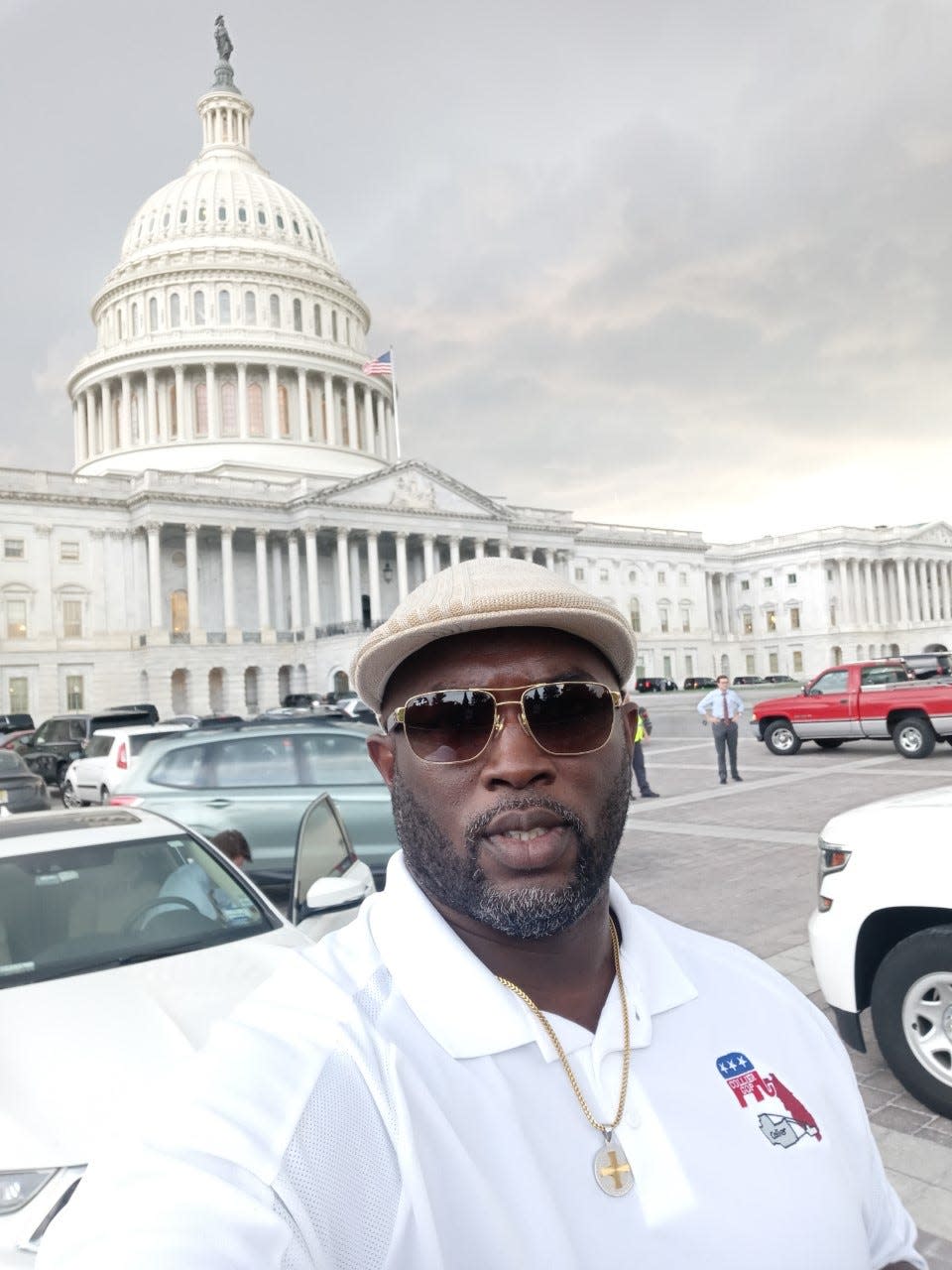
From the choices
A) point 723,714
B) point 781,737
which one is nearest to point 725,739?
point 723,714

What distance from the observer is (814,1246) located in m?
1.42

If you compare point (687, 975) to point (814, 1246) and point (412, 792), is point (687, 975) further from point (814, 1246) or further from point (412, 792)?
point (412, 792)

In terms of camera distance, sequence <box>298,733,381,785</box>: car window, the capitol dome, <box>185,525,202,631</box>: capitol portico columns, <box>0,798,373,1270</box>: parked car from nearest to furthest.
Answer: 1. <box>0,798,373,1270</box>: parked car
2. <box>298,733,381,785</box>: car window
3. <box>185,525,202,631</box>: capitol portico columns
4. the capitol dome

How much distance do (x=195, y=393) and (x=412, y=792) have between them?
74492 millimetres

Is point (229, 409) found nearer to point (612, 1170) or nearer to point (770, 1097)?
point (770, 1097)

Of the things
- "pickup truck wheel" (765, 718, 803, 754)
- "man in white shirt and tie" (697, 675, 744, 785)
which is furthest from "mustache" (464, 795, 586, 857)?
"pickup truck wheel" (765, 718, 803, 754)

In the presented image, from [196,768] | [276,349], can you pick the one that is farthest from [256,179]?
[196,768]

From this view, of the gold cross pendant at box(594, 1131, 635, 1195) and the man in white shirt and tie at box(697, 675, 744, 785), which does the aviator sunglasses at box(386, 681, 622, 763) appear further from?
the man in white shirt and tie at box(697, 675, 744, 785)

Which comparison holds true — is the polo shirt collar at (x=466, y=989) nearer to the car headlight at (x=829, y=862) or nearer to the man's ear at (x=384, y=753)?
the man's ear at (x=384, y=753)

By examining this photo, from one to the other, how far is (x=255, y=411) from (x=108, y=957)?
2802 inches

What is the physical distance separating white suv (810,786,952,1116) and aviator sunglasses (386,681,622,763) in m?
3.46

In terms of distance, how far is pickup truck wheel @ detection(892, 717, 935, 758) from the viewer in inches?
763

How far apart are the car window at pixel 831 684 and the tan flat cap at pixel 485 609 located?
21231mm

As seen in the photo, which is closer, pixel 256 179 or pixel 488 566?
pixel 488 566
